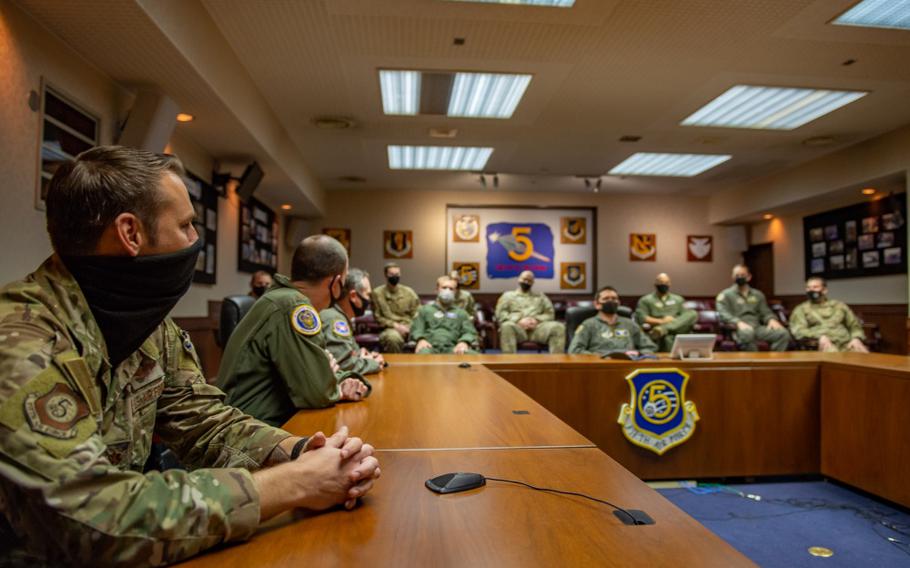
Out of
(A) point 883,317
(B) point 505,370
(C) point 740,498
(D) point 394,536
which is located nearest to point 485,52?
(B) point 505,370

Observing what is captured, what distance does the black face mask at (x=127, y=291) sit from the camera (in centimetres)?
81

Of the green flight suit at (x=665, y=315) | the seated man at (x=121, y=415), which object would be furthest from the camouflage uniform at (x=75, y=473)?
the green flight suit at (x=665, y=315)

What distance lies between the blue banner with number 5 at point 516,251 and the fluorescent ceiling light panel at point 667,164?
6.36 ft

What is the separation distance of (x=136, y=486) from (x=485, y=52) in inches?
168

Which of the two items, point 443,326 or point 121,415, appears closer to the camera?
point 121,415

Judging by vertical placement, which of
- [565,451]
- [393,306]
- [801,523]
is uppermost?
[393,306]

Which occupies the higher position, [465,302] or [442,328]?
[465,302]

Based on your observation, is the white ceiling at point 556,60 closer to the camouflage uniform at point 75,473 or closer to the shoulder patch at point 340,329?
the shoulder patch at point 340,329

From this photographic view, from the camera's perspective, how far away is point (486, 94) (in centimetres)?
528

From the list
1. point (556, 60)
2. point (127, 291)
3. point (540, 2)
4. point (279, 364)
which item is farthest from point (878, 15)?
point (127, 291)

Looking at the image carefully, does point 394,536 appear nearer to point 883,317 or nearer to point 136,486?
point 136,486

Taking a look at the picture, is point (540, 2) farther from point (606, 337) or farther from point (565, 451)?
point (565, 451)

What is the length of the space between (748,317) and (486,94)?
4.30 metres

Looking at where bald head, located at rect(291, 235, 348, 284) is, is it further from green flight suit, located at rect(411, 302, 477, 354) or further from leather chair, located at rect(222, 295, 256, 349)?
green flight suit, located at rect(411, 302, 477, 354)
